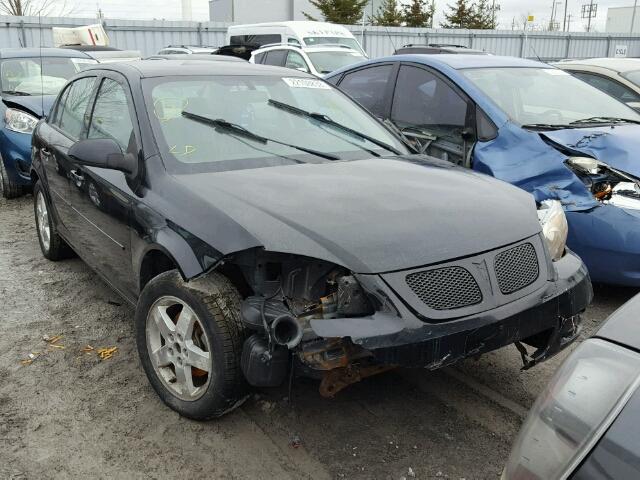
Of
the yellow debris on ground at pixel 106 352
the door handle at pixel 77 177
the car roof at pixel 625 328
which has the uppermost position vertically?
the car roof at pixel 625 328

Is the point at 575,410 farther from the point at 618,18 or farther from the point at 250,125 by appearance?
the point at 618,18

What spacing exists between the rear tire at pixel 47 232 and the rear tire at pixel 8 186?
2.25m

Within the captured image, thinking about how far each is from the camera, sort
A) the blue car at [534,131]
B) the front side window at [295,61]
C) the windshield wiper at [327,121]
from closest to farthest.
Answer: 1. the windshield wiper at [327,121]
2. the blue car at [534,131]
3. the front side window at [295,61]

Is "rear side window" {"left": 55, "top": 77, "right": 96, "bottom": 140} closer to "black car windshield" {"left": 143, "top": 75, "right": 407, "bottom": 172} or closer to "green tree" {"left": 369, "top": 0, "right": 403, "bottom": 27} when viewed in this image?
"black car windshield" {"left": 143, "top": 75, "right": 407, "bottom": 172}

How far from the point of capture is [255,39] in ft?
52.8

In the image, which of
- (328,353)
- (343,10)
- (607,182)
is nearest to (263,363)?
(328,353)

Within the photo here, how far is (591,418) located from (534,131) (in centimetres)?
377

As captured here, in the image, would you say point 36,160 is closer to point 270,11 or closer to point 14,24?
→ point 14,24

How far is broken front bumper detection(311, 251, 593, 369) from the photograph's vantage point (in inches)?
91.1

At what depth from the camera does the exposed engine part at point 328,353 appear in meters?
2.39

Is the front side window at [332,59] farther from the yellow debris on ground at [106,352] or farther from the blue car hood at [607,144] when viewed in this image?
the yellow debris on ground at [106,352]

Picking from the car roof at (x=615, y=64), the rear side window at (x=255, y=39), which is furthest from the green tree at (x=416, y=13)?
the car roof at (x=615, y=64)

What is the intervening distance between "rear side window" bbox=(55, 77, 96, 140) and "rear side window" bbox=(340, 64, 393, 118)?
Result: 2.52 metres

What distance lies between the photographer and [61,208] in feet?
14.6
